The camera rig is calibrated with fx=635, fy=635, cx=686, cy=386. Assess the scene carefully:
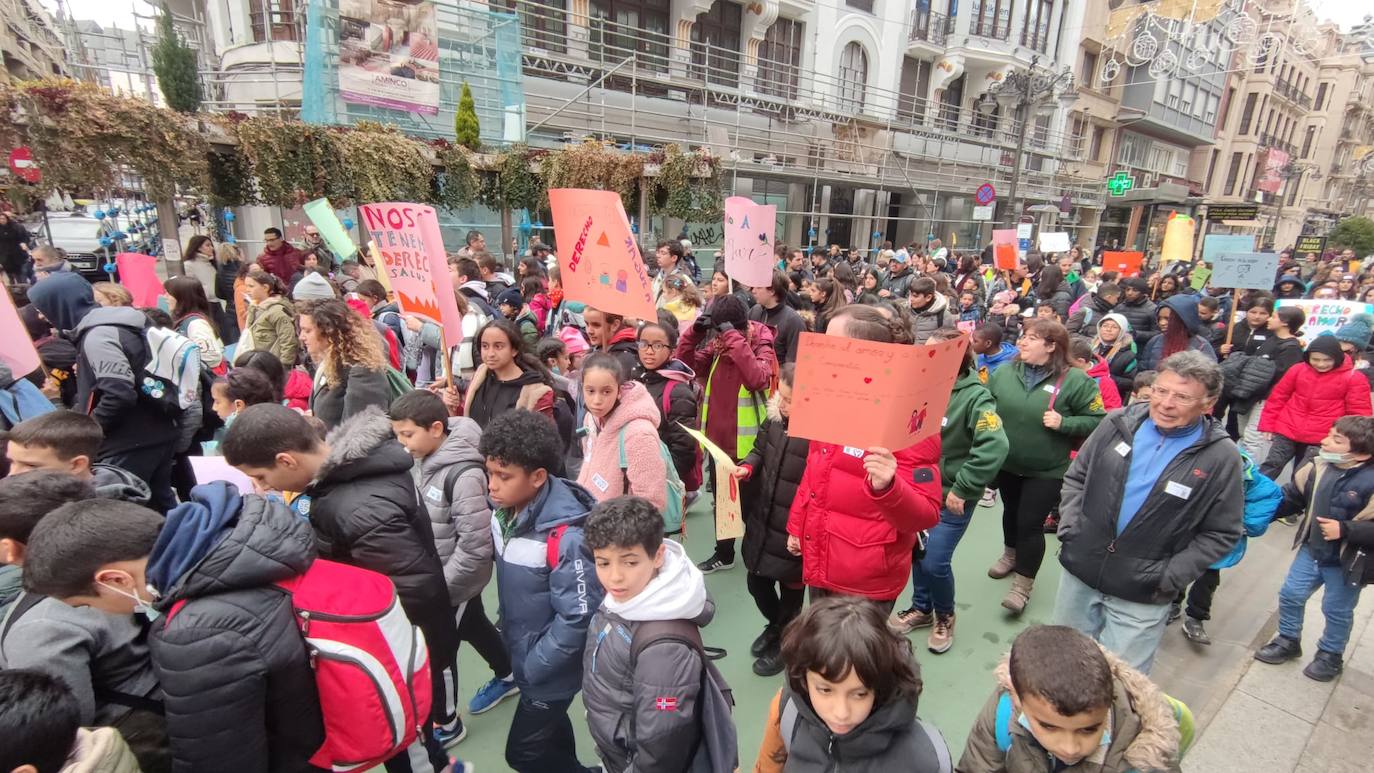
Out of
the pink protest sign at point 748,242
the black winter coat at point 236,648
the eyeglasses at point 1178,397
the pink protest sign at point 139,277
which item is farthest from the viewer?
the pink protest sign at point 139,277

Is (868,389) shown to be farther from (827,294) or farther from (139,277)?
(139,277)

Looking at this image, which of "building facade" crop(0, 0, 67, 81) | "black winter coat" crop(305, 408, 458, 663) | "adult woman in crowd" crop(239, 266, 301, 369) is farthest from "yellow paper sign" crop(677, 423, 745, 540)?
"building facade" crop(0, 0, 67, 81)

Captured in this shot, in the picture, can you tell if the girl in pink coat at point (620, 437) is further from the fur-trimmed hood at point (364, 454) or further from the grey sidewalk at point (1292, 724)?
the grey sidewalk at point (1292, 724)

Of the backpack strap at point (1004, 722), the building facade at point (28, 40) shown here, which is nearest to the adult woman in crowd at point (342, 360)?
the backpack strap at point (1004, 722)

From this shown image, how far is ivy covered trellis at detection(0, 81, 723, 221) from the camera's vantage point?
256 inches

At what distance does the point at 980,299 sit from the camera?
9.07m

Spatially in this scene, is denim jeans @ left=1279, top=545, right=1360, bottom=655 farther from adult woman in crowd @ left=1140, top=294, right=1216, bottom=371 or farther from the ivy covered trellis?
the ivy covered trellis

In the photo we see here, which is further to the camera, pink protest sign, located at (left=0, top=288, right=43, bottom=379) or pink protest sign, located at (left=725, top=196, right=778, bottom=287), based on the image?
pink protest sign, located at (left=725, top=196, right=778, bottom=287)

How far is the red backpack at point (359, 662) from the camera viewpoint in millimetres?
1573

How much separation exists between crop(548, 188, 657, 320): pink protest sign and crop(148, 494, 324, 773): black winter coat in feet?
7.78

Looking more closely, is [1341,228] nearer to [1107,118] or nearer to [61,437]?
[1107,118]

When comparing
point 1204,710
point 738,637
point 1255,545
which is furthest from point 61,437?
point 1255,545

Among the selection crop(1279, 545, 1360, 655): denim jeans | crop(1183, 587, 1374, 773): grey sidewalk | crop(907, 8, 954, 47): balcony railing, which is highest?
crop(907, 8, 954, 47): balcony railing

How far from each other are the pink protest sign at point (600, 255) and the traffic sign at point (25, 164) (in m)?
6.44
